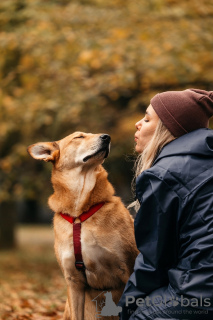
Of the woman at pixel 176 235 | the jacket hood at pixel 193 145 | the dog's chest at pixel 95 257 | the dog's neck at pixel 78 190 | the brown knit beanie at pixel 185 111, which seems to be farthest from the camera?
the dog's neck at pixel 78 190

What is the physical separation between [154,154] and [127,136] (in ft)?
23.8

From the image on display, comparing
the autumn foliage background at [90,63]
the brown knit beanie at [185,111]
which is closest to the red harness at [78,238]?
the brown knit beanie at [185,111]

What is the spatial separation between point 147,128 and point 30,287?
6.17 m

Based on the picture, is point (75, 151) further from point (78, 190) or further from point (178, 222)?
point (178, 222)

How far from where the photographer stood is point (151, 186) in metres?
2.70

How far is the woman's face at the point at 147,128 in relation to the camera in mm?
3254

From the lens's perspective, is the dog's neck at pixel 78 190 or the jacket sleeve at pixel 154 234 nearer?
the jacket sleeve at pixel 154 234

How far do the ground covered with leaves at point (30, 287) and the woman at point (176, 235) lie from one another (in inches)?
95.3

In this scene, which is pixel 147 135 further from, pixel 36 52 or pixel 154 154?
pixel 36 52

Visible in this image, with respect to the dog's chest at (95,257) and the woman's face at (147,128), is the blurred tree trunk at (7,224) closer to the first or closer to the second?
the dog's chest at (95,257)

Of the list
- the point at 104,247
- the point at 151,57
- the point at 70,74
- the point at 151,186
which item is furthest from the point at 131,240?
the point at 70,74

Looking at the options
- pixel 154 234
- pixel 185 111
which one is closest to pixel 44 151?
pixel 185 111

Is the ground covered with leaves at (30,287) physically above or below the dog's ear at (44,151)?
below

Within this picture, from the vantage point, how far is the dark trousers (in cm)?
260
